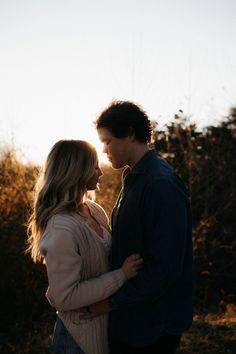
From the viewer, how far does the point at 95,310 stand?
8.42ft

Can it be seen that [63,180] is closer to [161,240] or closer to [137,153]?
[137,153]

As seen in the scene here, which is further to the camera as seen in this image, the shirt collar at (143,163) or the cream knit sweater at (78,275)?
the shirt collar at (143,163)

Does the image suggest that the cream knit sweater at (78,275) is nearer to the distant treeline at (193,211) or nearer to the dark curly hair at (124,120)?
the dark curly hair at (124,120)

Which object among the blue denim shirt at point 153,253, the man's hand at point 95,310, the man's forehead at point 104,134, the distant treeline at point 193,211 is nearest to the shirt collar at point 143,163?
the blue denim shirt at point 153,253

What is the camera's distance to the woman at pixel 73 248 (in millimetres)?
2457

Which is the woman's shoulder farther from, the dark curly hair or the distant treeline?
the distant treeline

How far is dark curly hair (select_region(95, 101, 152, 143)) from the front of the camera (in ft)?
8.58

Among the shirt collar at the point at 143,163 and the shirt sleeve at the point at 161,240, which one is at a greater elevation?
the shirt collar at the point at 143,163

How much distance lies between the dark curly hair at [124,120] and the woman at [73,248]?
0.17 meters

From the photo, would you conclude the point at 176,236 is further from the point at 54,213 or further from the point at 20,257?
the point at 20,257

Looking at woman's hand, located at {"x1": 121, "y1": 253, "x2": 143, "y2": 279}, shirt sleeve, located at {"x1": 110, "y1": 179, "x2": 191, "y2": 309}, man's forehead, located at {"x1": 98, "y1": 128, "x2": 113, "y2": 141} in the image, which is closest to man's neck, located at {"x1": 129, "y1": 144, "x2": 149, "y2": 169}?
man's forehead, located at {"x1": 98, "y1": 128, "x2": 113, "y2": 141}

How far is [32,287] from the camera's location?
24.5 feet

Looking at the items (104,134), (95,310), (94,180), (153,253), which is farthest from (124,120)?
(95,310)

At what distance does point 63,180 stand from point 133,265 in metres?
0.57
